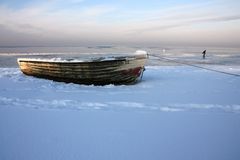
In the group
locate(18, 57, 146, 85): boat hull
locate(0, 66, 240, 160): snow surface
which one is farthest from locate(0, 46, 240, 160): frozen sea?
locate(18, 57, 146, 85): boat hull

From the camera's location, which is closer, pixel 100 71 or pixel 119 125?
pixel 119 125

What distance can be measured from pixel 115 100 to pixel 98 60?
234 centimetres

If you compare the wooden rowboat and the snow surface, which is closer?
the snow surface

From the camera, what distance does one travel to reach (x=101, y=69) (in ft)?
25.5

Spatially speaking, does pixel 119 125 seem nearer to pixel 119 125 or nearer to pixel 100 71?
pixel 119 125

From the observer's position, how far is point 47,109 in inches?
187

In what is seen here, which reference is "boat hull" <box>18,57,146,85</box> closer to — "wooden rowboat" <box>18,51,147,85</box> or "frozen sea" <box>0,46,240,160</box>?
"wooden rowboat" <box>18,51,147,85</box>

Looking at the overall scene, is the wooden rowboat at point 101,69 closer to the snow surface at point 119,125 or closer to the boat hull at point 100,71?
the boat hull at point 100,71

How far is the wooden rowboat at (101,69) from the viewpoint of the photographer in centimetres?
773

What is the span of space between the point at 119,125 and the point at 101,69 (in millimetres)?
4111

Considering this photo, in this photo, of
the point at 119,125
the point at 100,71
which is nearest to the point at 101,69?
the point at 100,71

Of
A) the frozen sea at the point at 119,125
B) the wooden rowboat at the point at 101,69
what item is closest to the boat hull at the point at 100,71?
the wooden rowboat at the point at 101,69

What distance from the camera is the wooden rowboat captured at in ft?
25.3

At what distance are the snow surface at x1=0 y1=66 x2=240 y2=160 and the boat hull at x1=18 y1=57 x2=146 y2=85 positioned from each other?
55.7 inches
